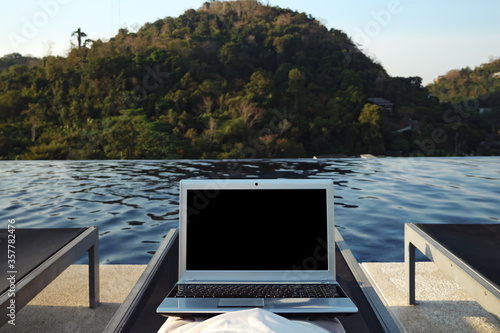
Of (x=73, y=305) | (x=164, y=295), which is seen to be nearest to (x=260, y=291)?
(x=164, y=295)

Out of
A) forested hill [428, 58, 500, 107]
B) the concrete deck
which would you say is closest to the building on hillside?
forested hill [428, 58, 500, 107]

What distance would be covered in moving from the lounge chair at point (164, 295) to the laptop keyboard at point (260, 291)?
4.3 inches

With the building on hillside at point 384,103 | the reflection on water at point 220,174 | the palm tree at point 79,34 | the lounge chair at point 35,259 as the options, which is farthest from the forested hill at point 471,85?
the lounge chair at point 35,259

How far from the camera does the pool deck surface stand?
1.85 meters

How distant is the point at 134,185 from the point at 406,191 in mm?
4186

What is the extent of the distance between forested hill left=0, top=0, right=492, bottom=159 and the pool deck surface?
697 inches

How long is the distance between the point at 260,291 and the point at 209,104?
23.8 meters

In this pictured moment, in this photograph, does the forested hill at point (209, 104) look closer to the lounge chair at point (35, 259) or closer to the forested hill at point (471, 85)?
the forested hill at point (471, 85)

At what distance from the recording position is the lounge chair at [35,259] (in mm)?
1255

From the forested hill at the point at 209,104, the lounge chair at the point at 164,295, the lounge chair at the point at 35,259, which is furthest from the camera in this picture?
the forested hill at the point at 209,104

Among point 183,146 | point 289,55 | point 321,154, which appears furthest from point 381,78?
point 183,146

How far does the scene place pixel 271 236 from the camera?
1.17m

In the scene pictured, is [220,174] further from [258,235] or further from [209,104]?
[209,104]

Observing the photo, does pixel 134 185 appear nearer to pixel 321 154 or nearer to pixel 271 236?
pixel 271 236
